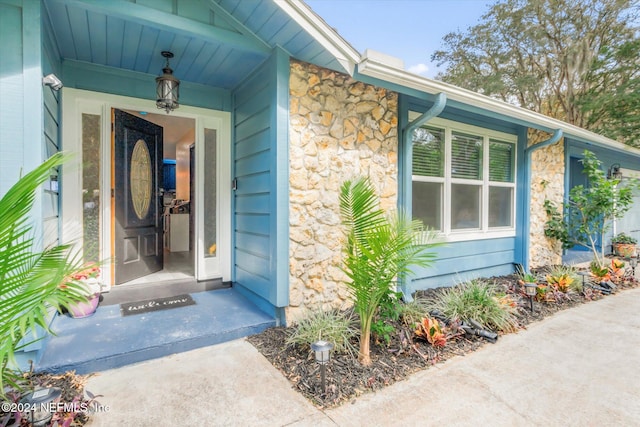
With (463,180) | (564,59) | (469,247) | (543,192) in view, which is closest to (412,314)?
(469,247)

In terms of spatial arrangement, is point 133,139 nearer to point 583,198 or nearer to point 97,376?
point 97,376

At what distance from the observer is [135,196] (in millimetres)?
3775

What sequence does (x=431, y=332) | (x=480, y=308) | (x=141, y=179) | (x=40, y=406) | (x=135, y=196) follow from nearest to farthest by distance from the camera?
1. (x=40, y=406)
2. (x=431, y=332)
3. (x=480, y=308)
4. (x=135, y=196)
5. (x=141, y=179)

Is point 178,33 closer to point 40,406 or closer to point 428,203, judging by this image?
point 40,406

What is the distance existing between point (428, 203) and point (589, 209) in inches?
124

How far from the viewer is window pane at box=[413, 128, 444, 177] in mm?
4145

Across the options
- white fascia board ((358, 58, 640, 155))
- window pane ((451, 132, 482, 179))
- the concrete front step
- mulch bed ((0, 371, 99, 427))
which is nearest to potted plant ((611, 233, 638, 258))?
white fascia board ((358, 58, 640, 155))

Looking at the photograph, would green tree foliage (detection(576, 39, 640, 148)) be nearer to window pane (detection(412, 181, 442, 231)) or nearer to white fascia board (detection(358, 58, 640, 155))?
white fascia board (detection(358, 58, 640, 155))

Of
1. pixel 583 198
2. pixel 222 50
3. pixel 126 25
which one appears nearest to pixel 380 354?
pixel 222 50

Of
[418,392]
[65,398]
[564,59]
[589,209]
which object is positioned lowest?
[418,392]

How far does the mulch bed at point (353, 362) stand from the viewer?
2.13 meters

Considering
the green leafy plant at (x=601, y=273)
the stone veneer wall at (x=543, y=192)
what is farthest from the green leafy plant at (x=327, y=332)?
the green leafy plant at (x=601, y=273)

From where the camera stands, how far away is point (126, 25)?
2.57 metres

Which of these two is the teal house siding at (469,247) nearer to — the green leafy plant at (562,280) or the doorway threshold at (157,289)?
the green leafy plant at (562,280)
